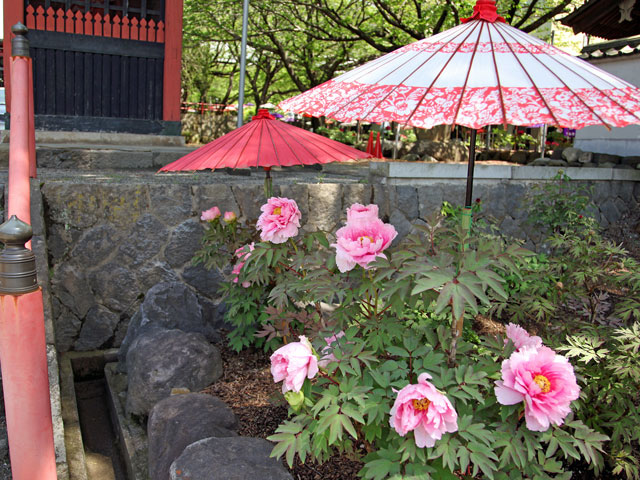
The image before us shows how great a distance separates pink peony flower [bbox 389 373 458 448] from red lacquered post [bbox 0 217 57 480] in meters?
1.28

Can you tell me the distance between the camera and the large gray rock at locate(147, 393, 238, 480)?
9.10 ft

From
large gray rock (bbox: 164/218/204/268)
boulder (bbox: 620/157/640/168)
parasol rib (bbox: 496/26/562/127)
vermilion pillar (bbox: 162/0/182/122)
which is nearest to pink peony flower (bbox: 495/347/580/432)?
parasol rib (bbox: 496/26/562/127)

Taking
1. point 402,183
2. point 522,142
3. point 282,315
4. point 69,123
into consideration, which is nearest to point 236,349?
point 282,315

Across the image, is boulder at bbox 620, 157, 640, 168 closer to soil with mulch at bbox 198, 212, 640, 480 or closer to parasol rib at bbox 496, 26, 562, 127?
soil with mulch at bbox 198, 212, 640, 480

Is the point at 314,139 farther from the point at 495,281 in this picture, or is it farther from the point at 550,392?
the point at 550,392

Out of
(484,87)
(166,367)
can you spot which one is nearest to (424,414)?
(484,87)

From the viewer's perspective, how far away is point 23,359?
1.88 metres

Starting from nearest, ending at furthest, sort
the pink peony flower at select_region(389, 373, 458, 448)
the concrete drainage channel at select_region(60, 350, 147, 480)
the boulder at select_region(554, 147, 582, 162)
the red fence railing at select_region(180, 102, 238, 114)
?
1. the pink peony flower at select_region(389, 373, 458, 448)
2. the concrete drainage channel at select_region(60, 350, 147, 480)
3. the boulder at select_region(554, 147, 582, 162)
4. the red fence railing at select_region(180, 102, 238, 114)

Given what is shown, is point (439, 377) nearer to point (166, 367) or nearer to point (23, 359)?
point (23, 359)

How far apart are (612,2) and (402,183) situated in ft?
10.5

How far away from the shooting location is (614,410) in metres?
2.58

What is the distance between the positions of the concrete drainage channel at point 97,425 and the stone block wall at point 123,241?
0.21 m

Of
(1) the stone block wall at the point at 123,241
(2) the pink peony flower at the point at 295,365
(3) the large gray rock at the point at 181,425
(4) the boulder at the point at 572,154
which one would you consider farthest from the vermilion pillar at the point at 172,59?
(2) the pink peony flower at the point at 295,365

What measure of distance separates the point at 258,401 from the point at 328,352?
133 centimetres
